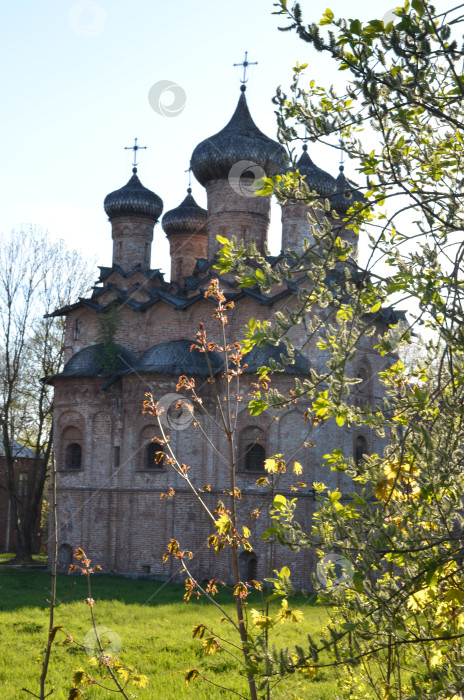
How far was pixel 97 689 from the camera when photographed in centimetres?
855

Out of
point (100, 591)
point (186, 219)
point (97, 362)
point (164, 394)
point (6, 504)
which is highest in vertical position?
point (186, 219)

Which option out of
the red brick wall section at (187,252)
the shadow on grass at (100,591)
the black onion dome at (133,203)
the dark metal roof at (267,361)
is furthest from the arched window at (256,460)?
the black onion dome at (133,203)

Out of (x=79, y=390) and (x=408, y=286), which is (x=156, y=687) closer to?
(x=408, y=286)

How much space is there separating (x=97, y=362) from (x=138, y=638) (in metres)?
9.73

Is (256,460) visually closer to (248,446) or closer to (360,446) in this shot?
(248,446)

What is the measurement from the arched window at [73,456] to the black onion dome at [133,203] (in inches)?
274

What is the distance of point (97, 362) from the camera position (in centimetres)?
1992

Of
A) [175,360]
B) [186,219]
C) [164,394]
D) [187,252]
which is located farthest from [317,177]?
[164,394]

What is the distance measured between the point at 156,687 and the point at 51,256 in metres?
16.9

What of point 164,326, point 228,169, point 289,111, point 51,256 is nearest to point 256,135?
point 228,169

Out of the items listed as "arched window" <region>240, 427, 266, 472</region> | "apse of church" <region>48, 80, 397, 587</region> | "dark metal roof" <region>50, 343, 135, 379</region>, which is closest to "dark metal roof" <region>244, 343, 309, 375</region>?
"apse of church" <region>48, 80, 397, 587</region>

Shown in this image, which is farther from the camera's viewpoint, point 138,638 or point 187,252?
point 187,252

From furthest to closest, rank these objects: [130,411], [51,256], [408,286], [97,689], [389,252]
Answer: [51,256] < [130,411] < [97,689] < [389,252] < [408,286]

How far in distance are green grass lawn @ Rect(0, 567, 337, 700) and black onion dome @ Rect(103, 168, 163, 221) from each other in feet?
34.4
